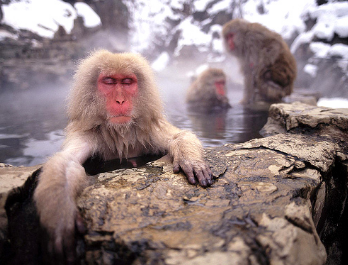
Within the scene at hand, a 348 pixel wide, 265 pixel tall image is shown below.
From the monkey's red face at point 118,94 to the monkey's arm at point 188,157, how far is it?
0.44 metres

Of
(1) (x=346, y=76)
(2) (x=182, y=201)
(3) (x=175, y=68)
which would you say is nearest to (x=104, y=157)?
(2) (x=182, y=201)

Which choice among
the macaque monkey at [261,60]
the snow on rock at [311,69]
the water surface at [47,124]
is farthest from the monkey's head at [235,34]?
the snow on rock at [311,69]

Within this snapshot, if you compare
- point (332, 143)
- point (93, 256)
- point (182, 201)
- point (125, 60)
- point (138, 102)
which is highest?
point (125, 60)

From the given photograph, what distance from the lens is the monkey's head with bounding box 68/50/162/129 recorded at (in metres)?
1.98

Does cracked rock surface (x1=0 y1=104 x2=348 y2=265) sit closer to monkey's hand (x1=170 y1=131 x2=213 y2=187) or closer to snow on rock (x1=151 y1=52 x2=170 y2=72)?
monkey's hand (x1=170 y1=131 x2=213 y2=187)

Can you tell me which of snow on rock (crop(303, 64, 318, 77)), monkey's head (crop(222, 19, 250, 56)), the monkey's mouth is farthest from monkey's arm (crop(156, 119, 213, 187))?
snow on rock (crop(303, 64, 318, 77))

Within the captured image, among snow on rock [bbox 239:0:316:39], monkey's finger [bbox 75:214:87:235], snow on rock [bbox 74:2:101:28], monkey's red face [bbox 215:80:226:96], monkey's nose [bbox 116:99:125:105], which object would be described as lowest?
monkey's finger [bbox 75:214:87:235]

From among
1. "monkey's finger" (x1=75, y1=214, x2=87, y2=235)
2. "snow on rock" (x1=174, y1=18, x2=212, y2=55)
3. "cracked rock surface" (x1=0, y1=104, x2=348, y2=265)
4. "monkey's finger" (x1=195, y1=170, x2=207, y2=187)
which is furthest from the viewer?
"snow on rock" (x1=174, y1=18, x2=212, y2=55)

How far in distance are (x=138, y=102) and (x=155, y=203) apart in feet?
3.33

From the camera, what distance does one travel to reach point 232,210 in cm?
125

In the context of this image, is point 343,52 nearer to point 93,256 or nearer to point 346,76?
point 346,76

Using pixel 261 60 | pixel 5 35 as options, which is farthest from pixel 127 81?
pixel 261 60

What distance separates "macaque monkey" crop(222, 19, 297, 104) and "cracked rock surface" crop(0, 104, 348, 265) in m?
3.45

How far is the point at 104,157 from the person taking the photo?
219 centimetres
